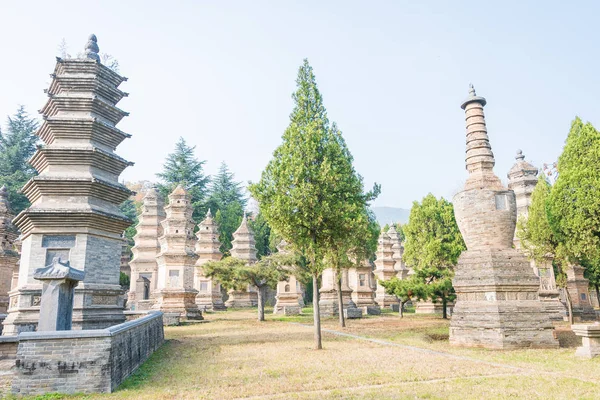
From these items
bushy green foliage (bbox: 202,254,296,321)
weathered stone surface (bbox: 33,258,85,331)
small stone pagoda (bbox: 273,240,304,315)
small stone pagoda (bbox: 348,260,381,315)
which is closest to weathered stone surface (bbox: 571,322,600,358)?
weathered stone surface (bbox: 33,258,85,331)

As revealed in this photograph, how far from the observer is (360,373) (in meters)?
9.63

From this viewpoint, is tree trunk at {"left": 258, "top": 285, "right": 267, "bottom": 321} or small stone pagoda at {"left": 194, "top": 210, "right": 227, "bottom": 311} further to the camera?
small stone pagoda at {"left": 194, "top": 210, "right": 227, "bottom": 311}

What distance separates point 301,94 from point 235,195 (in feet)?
176

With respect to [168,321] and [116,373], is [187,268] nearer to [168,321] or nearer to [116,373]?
[168,321]

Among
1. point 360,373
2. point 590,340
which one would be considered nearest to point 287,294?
point 590,340

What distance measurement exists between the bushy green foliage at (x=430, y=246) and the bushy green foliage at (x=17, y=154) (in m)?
43.1

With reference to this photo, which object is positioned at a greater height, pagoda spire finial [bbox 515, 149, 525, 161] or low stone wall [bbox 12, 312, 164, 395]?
pagoda spire finial [bbox 515, 149, 525, 161]

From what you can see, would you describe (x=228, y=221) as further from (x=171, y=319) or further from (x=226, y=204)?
(x=171, y=319)

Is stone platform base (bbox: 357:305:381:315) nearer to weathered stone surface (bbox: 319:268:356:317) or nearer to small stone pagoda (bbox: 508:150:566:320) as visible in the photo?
weathered stone surface (bbox: 319:268:356:317)

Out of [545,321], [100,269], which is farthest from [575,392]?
[100,269]

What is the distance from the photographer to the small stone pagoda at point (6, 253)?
26.5m

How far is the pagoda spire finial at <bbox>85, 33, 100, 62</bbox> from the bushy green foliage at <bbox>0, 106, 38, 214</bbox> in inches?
1438

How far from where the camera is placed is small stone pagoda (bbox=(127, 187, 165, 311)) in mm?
38253

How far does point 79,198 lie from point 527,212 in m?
26.8
